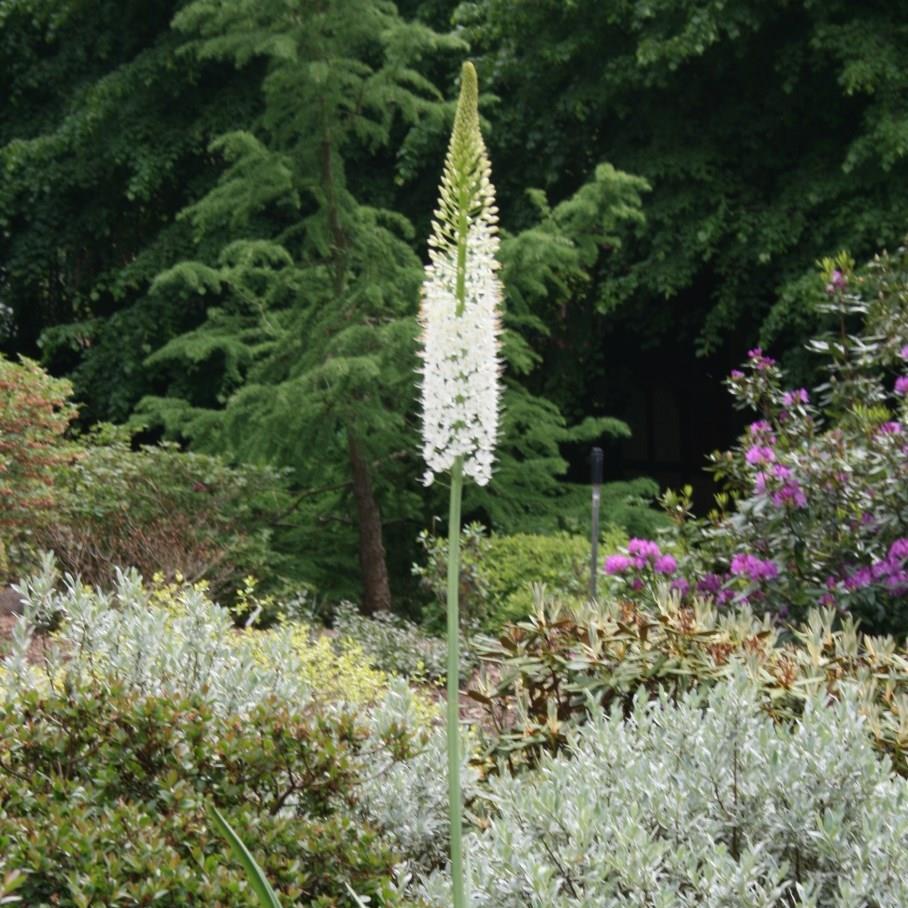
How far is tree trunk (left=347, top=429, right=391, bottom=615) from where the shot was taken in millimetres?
10117

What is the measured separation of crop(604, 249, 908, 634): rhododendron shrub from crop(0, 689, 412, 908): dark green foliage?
282cm

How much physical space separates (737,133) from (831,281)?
588 centimetres

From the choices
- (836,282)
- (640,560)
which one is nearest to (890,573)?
(640,560)

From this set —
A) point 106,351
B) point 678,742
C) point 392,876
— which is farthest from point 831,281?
point 106,351

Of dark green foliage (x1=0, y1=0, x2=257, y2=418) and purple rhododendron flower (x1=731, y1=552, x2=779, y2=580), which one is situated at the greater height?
dark green foliage (x1=0, y1=0, x2=257, y2=418)

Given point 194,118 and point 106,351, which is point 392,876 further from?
point 194,118

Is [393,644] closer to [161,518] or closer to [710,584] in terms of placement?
[161,518]

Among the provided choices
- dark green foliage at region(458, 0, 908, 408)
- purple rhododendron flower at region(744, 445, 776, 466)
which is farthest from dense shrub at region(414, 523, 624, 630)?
purple rhododendron flower at region(744, 445, 776, 466)

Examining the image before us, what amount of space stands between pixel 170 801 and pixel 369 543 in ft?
23.5

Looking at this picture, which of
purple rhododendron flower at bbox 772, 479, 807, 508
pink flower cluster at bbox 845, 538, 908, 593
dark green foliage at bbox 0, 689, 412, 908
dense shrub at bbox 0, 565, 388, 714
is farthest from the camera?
purple rhododendron flower at bbox 772, 479, 807, 508

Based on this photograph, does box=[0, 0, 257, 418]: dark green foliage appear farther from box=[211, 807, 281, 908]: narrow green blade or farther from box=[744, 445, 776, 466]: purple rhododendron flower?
box=[211, 807, 281, 908]: narrow green blade

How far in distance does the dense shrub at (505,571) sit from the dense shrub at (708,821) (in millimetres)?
5867

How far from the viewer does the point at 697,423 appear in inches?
600

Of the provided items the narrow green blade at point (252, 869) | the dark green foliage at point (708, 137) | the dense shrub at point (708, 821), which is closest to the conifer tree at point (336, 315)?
the dark green foliage at point (708, 137)
